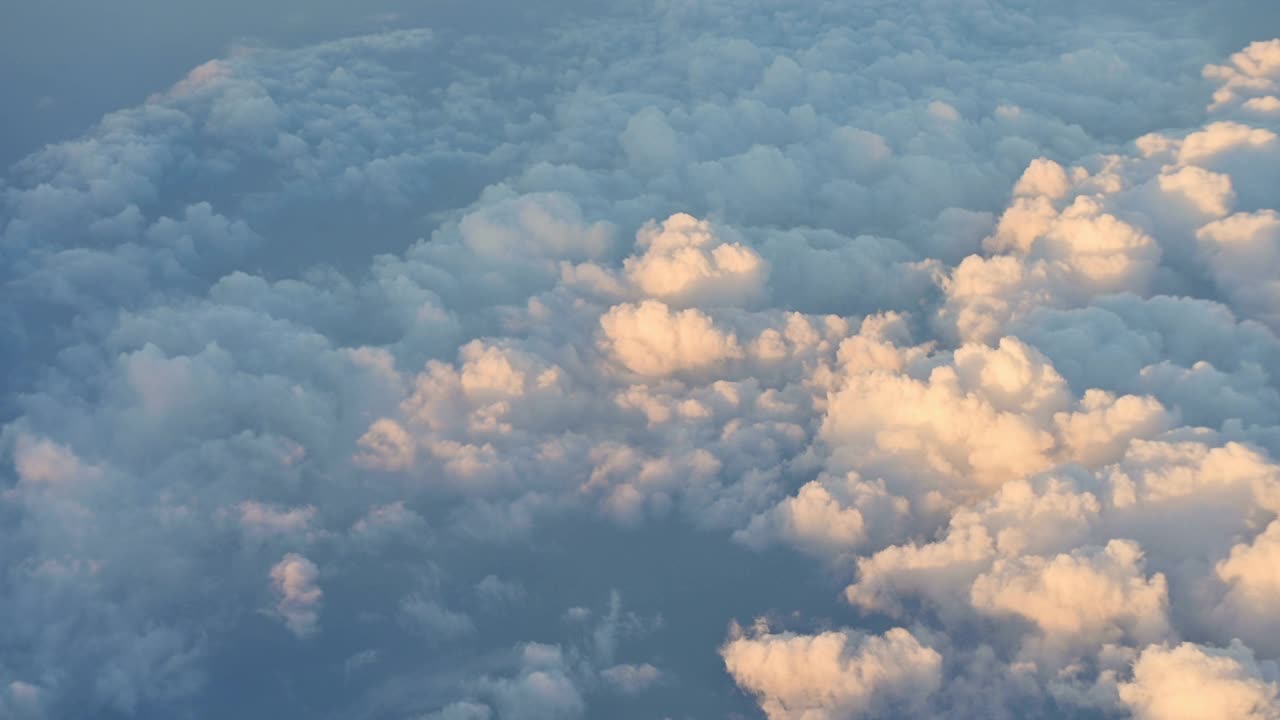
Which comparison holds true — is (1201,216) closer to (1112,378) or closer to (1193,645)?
(1112,378)

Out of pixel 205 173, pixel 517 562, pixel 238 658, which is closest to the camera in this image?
pixel 238 658

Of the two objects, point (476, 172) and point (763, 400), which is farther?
point (476, 172)

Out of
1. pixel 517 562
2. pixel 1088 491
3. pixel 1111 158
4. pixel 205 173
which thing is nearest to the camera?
pixel 1088 491

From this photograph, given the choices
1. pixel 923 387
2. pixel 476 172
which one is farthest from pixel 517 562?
pixel 476 172

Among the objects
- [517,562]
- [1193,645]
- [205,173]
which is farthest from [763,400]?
[205,173]

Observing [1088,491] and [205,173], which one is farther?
[205,173]

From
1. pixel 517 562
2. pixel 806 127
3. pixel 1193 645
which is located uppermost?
pixel 806 127

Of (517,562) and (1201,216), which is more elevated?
(1201,216)

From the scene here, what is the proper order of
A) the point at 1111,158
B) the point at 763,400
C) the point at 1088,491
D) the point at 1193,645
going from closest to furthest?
the point at 1193,645 → the point at 1088,491 → the point at 763,400 → the point at 1111,158

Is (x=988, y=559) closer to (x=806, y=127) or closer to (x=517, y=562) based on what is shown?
(x=517, y=562)
